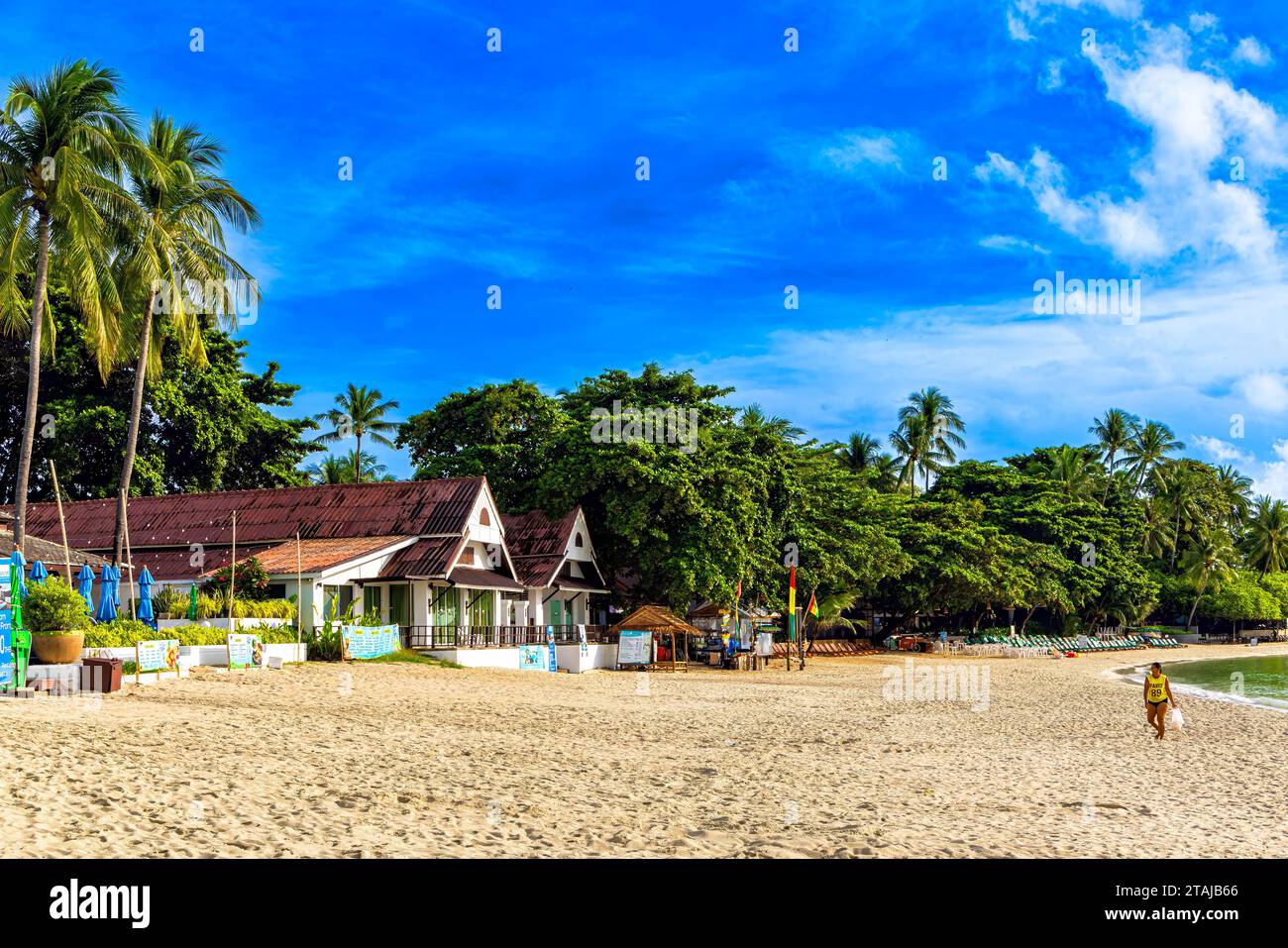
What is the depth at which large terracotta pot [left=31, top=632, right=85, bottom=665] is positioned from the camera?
53.7 feet

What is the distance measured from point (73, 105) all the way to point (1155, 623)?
254 feet

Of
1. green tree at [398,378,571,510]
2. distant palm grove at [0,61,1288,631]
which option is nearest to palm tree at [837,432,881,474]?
distant palm grove at [0,61,1288,631]

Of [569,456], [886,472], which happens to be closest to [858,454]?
[886,472]

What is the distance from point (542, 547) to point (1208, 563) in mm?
54557

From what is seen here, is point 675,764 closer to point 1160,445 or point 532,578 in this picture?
point 532,578

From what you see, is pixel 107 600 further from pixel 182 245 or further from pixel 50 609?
pixel 182 245

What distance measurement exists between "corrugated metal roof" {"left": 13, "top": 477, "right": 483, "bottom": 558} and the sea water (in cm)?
2233

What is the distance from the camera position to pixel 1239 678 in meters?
38.0

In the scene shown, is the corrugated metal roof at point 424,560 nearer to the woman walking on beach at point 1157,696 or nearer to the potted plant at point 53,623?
the potted plant at point 53,623

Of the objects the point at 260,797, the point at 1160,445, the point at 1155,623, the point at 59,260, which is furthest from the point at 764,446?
the point at 1155,623

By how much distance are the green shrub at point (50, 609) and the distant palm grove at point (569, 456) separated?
742 centimetres

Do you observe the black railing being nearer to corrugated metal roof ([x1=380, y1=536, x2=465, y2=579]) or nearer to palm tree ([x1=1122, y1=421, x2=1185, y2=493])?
corrugated metal roof ([x1=380, y1=536, x2=465, y2=579])

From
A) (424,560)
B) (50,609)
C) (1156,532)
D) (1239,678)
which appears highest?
(1156,532)
